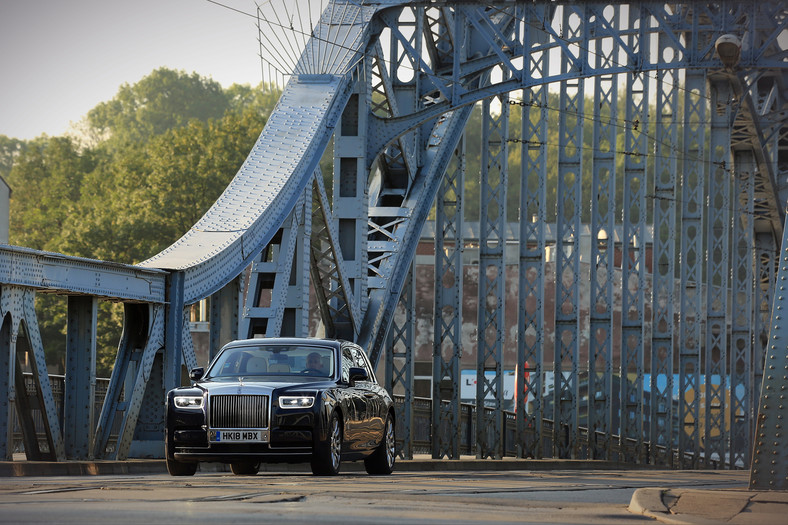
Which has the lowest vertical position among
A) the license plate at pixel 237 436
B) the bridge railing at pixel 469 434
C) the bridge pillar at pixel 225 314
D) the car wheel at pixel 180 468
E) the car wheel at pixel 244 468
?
the bridge railing at pixel 469 434

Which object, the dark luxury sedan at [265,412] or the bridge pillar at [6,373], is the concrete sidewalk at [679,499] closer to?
the bridge pillar at [6,373]

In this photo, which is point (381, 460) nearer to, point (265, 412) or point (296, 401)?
point (296, 401)

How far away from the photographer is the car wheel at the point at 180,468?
54.4 ft

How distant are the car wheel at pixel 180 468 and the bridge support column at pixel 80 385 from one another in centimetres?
234

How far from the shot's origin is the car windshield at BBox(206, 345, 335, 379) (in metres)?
17.3

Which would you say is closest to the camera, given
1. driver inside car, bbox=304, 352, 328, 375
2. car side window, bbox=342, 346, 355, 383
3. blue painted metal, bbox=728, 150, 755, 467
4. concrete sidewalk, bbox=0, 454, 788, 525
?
concrete sidewalk, bbox=0, 454, 788, 525

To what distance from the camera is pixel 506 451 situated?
4653 cm

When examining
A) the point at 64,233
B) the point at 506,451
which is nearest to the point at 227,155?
the point at 64,233

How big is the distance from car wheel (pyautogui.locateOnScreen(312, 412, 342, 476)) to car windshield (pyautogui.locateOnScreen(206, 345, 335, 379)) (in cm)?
79

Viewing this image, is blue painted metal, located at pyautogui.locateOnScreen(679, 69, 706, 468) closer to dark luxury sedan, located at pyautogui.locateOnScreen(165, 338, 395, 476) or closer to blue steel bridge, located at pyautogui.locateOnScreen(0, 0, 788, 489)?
blue steel bridge, located at pyautogui.locateOnScreen(0, 0, 788, 489)

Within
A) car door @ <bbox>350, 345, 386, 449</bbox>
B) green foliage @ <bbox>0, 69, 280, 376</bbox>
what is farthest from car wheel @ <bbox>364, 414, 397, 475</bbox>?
green foliage @ <bbox>0, 69, 280, 376</bbox>

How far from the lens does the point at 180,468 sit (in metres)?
16.8

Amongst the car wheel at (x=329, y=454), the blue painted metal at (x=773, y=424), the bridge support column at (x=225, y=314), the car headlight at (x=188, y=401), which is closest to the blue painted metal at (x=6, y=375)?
the car headlight at (x=188, y=401)

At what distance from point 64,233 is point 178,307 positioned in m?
45.1
